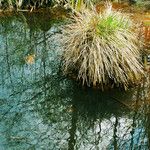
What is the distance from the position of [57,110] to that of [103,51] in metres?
1.03

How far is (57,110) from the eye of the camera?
5.71 metres

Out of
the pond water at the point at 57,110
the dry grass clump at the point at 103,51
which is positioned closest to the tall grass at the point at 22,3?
the pond water at the point at 57,110

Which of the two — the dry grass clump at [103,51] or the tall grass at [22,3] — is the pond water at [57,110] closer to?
the dry grass clump at [103,51]

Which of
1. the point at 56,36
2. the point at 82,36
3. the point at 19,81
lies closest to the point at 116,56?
the point at 82,36

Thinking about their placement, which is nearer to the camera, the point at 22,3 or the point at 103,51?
the point at 103,51

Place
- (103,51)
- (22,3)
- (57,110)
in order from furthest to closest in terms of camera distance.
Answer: (22,3)
(103,51)
(57,110)

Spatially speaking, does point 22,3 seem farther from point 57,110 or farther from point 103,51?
point 57,110

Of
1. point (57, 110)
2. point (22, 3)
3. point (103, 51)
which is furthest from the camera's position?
point (22, 3)

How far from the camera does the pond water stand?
16.5 feet

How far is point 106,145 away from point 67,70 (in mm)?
1730

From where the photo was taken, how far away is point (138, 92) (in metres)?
6.10

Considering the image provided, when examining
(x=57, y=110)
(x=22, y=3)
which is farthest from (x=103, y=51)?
(x=22, y=3)

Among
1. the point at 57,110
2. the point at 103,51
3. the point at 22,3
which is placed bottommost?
the point at 57,110

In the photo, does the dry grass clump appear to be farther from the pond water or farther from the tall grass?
the tall grass
